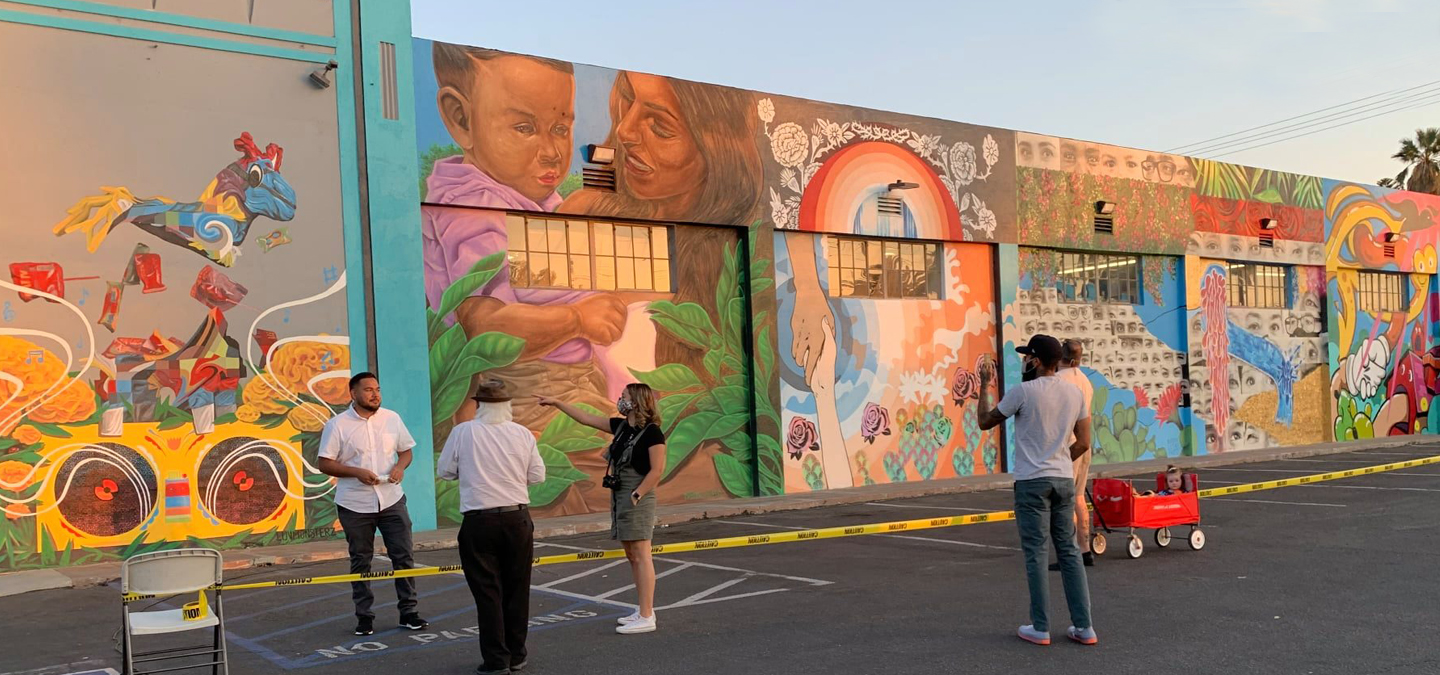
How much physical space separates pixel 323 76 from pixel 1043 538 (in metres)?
10.8

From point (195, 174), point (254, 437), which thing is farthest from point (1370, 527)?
point (195, 174)

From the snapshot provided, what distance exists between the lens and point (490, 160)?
15.6 metres

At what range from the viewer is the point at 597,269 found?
16922 millimetres

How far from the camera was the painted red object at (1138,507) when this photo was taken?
10.6m

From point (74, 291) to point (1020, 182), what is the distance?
16.1 m

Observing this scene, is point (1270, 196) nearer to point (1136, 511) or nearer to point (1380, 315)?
point (1380, 315)

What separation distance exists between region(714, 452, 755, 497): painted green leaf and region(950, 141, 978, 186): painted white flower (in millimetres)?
6970

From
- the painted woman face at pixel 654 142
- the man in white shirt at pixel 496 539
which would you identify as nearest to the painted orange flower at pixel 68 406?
the painted woman face at pixel 654 142

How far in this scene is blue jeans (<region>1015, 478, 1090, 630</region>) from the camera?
7.01 m

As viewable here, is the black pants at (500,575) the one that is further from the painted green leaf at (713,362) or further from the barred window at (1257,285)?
the barred window at (1257,285)

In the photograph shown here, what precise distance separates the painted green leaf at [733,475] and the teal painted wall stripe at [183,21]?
322 inches

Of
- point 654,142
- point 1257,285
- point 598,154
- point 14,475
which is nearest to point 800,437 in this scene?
point 654,142

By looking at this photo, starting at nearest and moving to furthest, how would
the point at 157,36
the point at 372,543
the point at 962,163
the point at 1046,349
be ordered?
1. the point at 1046,349
2. the point at 372,543
3. the point at 157,36
4. the point at 962,163

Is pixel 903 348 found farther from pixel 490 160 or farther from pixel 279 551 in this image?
pixel 279 551
